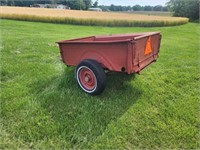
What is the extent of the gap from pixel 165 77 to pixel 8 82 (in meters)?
2.92

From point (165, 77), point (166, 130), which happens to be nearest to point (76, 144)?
point (166, 130)

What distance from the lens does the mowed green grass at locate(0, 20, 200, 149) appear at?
8.29 ft

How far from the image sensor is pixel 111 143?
2.48 m

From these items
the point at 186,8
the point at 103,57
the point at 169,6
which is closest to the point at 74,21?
the point at 103,57

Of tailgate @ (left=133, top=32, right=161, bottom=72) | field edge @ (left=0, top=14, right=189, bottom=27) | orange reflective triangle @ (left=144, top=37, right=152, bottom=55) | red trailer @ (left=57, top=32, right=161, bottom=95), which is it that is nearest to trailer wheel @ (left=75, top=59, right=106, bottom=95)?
red trailer @ (left=57, top=32, right=161, bottom=95)

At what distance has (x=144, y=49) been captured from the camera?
338cm

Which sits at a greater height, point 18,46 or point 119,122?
point 18,46

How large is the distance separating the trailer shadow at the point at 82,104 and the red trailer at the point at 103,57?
219 millimetres

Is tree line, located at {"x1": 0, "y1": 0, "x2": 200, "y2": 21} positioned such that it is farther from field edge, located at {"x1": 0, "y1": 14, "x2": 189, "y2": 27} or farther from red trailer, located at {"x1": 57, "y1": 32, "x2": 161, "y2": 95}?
red trailer, located at {"x1": 57, "y1": 32, "x2": 161, "y2": 95}

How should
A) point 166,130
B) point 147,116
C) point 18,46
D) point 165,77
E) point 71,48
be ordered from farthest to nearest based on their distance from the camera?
point 18,46 < point 165,77 < point 71,48 < point 147,116 < point 166,130

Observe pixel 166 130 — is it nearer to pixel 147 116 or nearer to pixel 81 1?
pixel 147 116

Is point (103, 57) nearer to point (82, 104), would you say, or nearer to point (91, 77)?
point (91, 77)

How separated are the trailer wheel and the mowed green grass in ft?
0.41

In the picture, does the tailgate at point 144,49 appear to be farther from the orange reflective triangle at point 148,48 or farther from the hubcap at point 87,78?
the hubcap at point 87,78
